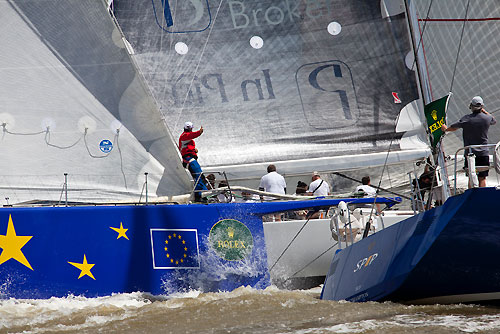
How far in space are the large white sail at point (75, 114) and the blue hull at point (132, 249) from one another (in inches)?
36.7

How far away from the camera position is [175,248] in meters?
5.70

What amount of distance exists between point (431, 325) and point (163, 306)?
219 centimetres

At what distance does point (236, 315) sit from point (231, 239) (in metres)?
1.53

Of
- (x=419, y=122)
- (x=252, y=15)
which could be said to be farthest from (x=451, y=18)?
(x=252, y=15)

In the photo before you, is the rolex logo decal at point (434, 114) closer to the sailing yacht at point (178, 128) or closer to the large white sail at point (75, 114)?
the sailing yacht at point (178, 128)

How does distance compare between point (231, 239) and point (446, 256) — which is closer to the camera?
point (446, 256)

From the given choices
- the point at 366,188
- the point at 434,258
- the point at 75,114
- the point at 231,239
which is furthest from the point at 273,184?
the point at 434,258

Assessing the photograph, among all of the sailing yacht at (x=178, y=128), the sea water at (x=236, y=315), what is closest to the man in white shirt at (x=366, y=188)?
the sailing yacht at (x=178, y=128)

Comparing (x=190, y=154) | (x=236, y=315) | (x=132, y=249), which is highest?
(x=190, y=154)

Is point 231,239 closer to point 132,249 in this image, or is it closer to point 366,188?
point 132,249

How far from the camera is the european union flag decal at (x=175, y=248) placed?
5.63 m

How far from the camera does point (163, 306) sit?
5133 mm

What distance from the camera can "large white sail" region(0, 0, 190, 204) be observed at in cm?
653

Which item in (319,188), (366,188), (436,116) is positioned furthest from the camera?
(319,188)
